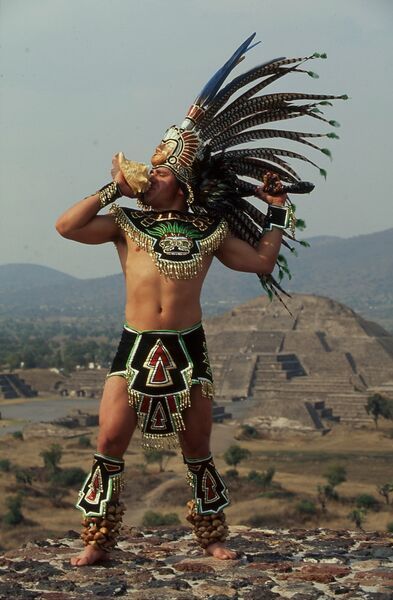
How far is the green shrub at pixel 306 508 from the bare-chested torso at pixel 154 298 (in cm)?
2220

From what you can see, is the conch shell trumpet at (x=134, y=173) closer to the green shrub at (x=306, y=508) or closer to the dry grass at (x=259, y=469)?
the dry grass at (x=259, y=469)

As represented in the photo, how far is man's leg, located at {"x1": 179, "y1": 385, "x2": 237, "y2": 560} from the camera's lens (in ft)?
20.3

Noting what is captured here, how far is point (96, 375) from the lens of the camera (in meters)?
69.6

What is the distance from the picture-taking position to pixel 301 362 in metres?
69.4

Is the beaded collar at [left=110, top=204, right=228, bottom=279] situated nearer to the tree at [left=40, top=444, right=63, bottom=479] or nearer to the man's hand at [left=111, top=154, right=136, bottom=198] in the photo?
the man's hand at [left=111, top=154, right=136, bottom=198]

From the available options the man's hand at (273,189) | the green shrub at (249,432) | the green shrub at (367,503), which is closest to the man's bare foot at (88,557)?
the man's hand at (273,189)

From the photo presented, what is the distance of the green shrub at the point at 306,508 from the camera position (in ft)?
90.4

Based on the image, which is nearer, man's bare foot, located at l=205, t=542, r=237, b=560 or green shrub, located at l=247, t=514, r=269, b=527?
man's bare foot, located at l=205, t=542, r=237, b=560

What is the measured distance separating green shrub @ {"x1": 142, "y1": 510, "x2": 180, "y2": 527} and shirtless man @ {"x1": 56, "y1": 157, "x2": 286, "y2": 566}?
1833cm

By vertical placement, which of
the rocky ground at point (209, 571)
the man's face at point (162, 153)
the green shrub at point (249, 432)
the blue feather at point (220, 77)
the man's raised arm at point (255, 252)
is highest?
the blue feather at point (220, 77)

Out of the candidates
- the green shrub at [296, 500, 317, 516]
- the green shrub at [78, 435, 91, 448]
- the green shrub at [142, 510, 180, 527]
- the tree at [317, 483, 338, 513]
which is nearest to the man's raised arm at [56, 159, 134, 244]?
the green shrub at [142, 510, 180, 527]

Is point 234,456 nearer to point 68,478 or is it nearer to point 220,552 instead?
point 68,478

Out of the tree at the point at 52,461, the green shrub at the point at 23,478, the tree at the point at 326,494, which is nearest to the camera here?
A: the tree at the point at 326,494

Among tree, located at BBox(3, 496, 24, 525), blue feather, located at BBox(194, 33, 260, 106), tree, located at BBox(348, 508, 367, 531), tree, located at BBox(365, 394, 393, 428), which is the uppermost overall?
blue feather, located at BBox(194, 33, 260, 106)
